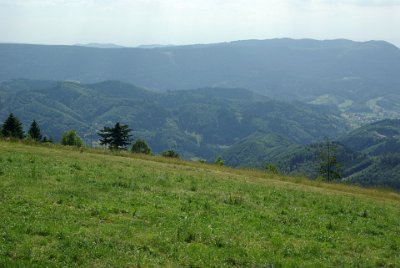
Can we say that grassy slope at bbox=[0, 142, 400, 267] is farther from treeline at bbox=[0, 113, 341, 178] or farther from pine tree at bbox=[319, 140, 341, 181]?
pine tree at bbox=[319, 140, 341, 181]

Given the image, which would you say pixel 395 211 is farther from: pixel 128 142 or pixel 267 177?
pixel 128 142

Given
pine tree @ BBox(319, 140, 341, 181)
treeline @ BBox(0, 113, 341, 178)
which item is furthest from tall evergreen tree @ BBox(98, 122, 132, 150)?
pine tree @ BBox(319, 140, 341, 181)

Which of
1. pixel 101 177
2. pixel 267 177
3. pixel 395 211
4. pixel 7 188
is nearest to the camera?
pixel 7 188

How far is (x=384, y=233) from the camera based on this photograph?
21.7m

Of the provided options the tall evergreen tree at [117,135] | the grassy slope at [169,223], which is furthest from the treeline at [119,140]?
the grassy slope at [169,223]

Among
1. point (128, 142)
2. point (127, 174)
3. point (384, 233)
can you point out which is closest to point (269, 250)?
point (384, 233)

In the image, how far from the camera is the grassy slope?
48.4ft

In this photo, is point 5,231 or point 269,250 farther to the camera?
point 269,250

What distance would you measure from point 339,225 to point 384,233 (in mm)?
2110

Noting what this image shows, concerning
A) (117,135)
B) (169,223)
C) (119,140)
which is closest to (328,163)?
(119,140)

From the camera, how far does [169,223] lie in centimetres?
1855

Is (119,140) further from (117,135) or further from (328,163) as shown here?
(328,163)

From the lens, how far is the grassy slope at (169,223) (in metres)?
14.7

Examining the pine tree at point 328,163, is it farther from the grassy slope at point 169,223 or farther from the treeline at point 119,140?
the grassy slope at point 169,223
